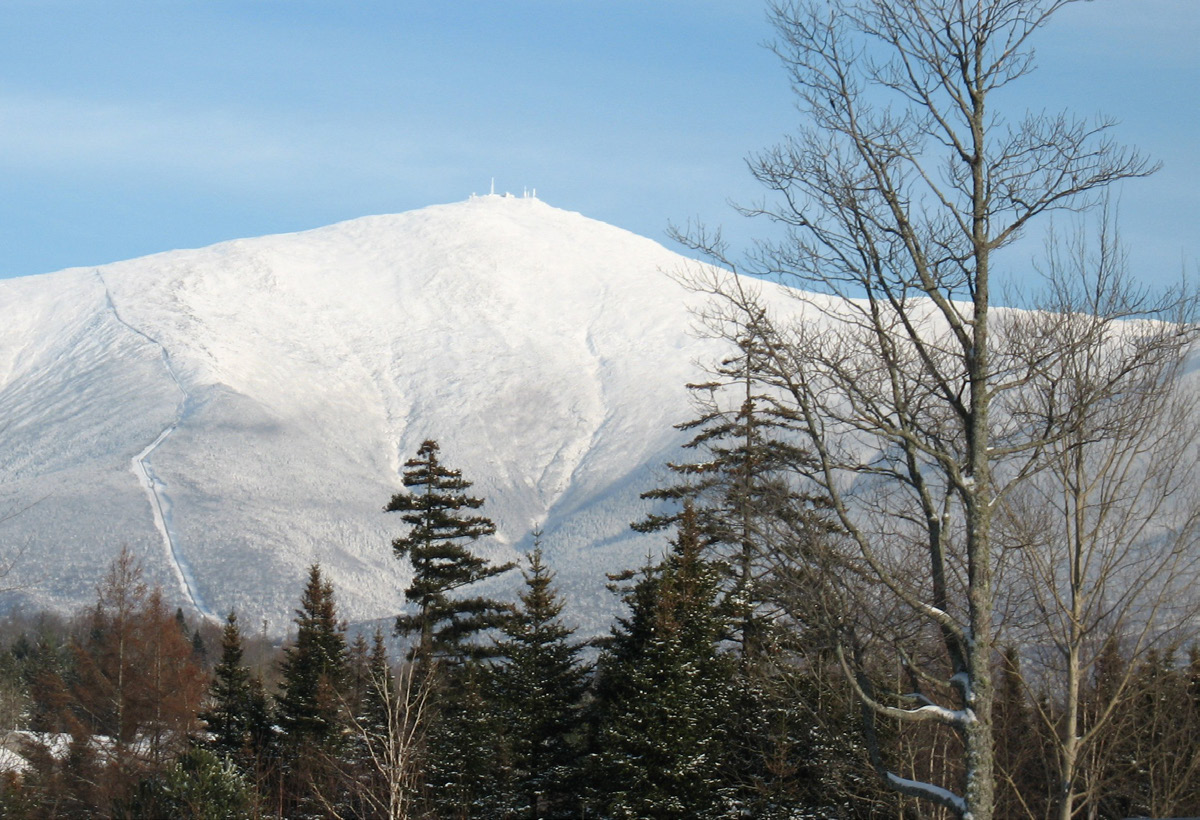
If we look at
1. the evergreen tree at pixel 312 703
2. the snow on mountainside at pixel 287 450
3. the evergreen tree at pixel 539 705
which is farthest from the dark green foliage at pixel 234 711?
the snow on mountainside at pixel 287 450

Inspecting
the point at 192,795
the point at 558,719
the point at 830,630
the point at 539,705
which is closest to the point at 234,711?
the point at 539,705

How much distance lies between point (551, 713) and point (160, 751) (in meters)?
13.8

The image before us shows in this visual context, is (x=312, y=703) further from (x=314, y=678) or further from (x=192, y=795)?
(x=192, y=795)

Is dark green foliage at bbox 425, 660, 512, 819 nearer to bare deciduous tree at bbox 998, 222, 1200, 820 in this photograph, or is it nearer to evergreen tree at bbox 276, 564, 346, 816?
evergreen tree at bbox 276, 564, 346, 816

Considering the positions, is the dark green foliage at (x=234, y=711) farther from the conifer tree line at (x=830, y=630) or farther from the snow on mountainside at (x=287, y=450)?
the snow on mountainside at (x=287, y=450)

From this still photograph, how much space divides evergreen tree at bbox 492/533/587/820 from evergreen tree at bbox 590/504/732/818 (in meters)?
3.61

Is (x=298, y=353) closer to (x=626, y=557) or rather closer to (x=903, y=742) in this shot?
(x=626, y=557)

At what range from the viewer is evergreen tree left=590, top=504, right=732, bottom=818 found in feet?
88.5

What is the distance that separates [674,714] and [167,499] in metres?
129

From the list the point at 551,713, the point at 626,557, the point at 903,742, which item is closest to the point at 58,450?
the point at 626,557

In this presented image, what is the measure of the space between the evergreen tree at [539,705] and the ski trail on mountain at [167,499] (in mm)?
96164

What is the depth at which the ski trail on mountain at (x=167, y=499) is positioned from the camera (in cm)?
12862

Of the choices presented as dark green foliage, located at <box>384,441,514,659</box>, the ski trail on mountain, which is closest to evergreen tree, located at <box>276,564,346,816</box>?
dark green foliage, located at <box>384,441,514,659</box>

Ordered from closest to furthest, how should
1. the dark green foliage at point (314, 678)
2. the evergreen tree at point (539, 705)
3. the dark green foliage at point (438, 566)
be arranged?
the evergreen tree at point (539, 705) < the dark green foliage at point (438, 566) < the dark green foliage at point (314, 678)
